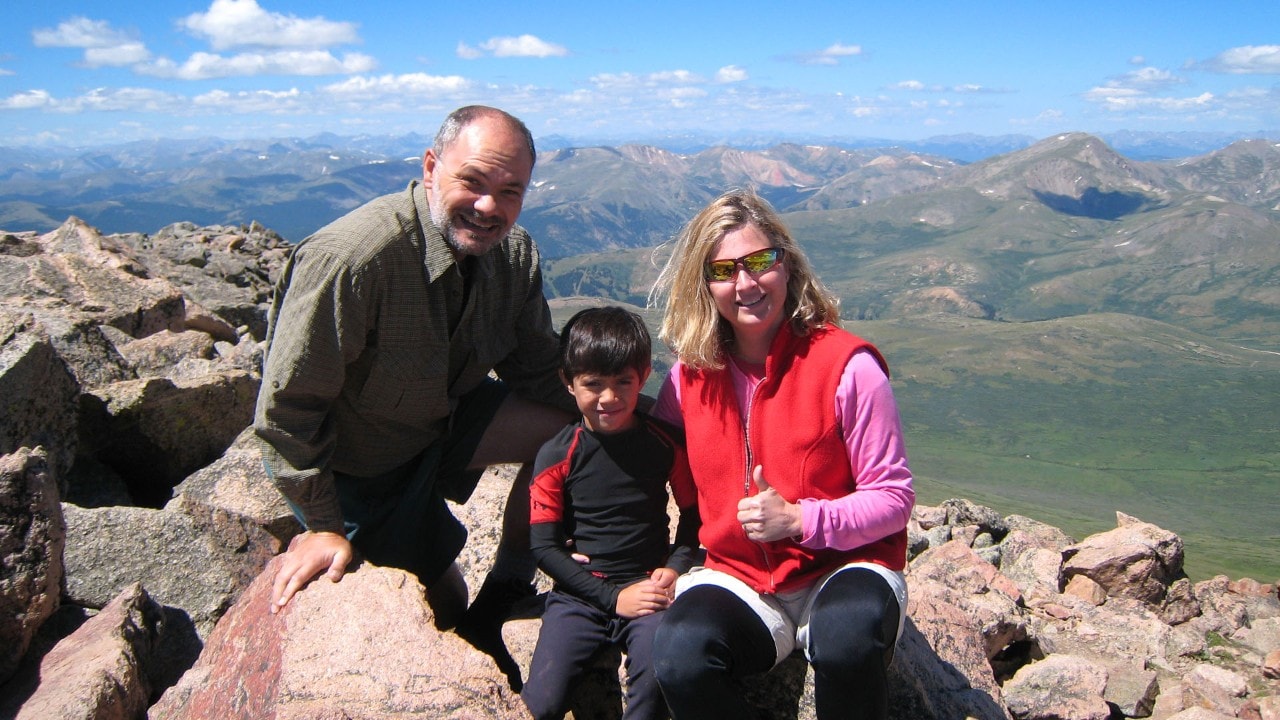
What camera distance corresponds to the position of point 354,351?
680 cm

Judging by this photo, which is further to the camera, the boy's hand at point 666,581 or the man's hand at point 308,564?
the boy's hand at point 666,581

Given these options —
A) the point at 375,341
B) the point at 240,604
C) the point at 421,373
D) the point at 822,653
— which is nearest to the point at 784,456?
the point at 822,653

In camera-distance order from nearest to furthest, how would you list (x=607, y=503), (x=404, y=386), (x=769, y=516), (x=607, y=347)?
(x=769, y=516)
(x=607, y=347)
(x=607, y=503)
(x=404, y=386)

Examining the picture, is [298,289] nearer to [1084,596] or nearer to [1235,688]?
[1235,688]

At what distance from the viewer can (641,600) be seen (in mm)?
6453

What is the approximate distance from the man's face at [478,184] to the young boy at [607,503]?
108 centimetres

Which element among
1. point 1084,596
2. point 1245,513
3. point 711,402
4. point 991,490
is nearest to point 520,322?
point 711,402

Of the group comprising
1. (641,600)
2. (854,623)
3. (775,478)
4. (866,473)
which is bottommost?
(641,600)

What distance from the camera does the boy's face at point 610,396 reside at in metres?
6.74

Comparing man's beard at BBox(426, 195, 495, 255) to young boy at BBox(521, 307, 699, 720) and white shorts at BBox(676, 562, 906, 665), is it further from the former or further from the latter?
white shorts at BBox(676, 562, 906, 665)

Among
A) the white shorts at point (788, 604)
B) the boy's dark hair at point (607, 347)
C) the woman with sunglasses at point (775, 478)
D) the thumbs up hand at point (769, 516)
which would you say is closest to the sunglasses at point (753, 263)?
the woman with sunglasses at point (775, 478)

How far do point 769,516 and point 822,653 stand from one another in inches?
37.6

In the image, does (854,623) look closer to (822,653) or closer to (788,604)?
(822,653)

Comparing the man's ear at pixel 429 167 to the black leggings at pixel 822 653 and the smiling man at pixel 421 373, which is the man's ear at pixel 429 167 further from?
the black leggings at pixel 822 653
